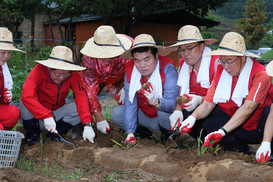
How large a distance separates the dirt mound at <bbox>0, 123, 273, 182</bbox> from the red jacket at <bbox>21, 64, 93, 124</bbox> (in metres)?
0.39

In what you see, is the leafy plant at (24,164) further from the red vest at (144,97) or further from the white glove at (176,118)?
the white glove at (176,118)

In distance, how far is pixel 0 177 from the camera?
2352 mm

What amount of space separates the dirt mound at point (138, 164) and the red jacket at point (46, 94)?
1.27ft

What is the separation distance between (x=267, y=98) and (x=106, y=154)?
1.66 m

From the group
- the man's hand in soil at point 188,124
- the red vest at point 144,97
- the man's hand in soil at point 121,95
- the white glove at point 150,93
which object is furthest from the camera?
the man's hand in soil at point 121,95

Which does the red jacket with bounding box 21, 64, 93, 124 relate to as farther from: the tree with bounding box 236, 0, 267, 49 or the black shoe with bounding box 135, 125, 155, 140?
the tree with bounding box 236, 0, 267, 49

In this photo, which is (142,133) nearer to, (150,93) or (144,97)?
(144,97)

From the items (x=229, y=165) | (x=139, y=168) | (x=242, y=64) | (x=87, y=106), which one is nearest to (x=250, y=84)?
(x=242, y=64)

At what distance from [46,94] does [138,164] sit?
1407 mm

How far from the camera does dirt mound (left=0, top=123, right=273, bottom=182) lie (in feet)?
8.04

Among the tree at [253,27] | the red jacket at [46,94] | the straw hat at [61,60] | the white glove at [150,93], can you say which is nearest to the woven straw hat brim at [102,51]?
the straw hat at [61,60]

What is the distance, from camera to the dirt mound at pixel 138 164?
2449 millimetres

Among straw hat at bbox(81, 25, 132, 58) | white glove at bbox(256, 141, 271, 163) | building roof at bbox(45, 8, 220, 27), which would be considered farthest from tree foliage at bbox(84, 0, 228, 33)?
white glove at bbox(256, 141, 271, 163)

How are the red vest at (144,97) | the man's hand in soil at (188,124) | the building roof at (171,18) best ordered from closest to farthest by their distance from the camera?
the man's hand in soil at (188,124), the red vest at (144,97), the building roof at (171,18)
